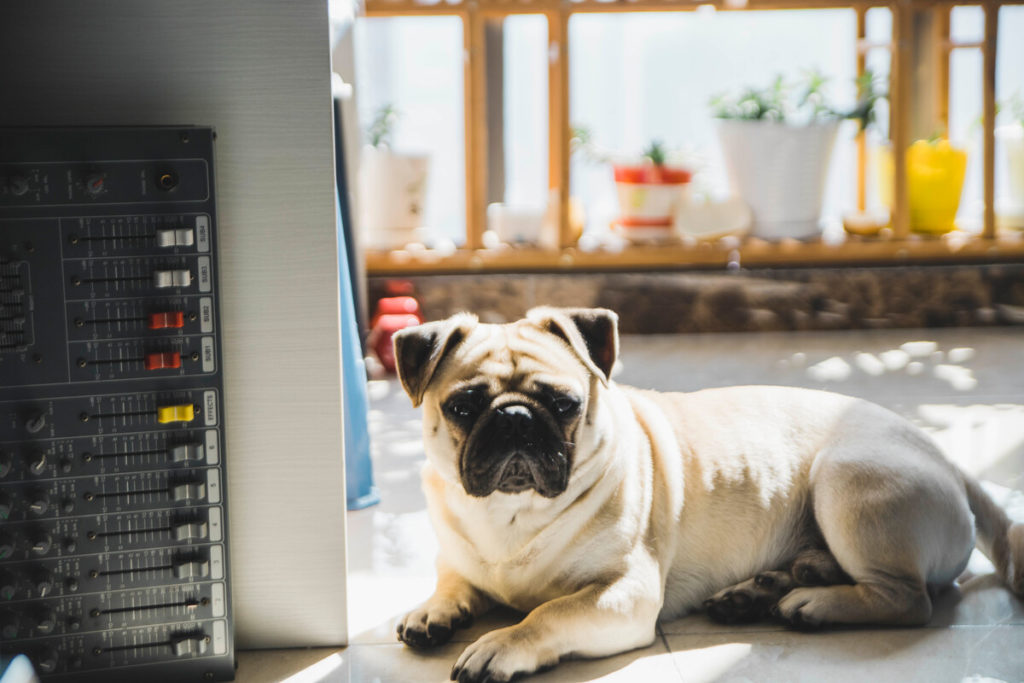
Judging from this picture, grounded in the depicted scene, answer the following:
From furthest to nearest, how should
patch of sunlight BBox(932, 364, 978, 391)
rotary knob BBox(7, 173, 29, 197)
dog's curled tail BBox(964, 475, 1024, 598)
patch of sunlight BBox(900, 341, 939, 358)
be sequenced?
1. patch of sunlight BBox(900, 341, 939, 358)
2. patch of sunlight BBox(932, 364, 978, 391)
3. dog's curled tail BBox(964, 475, 1024, 598)
4. rotary knob BBox(7, 173, 29, 197)

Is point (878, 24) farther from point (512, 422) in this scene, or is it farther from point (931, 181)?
point (512, 422)

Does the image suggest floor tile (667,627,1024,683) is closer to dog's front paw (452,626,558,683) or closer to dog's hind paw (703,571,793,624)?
dog's hind paw (703,571,793,624)

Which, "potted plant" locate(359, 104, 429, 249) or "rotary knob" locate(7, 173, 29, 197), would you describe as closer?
"rotary knob" locate(7, 173, 29, 197)

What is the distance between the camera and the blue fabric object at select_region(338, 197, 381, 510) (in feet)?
8.44

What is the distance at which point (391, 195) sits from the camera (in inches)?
185

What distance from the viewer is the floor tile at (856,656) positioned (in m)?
1.76

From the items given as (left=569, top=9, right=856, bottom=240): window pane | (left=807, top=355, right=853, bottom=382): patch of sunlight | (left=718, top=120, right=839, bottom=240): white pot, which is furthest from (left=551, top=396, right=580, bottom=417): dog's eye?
(left=569, top=9, right=856, bottom=240): window pane

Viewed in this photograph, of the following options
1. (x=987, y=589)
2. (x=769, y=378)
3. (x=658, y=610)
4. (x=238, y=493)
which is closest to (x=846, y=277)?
(x=769, y=378)

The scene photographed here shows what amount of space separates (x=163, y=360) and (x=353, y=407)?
0.97m

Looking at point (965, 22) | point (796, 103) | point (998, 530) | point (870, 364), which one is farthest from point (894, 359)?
point (998, 530)

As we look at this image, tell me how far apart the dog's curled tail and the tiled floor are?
0.05 metres

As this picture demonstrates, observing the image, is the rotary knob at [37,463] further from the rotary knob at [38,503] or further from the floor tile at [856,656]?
the floor tile at [856,656]

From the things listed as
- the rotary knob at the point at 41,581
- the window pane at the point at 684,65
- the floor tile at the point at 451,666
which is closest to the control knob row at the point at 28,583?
the rotary knob at the point at 41,581

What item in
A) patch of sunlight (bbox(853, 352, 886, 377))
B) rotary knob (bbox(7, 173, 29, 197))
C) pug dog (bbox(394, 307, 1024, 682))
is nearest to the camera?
rotary knob (bbox(7, 173, 29, 197))
